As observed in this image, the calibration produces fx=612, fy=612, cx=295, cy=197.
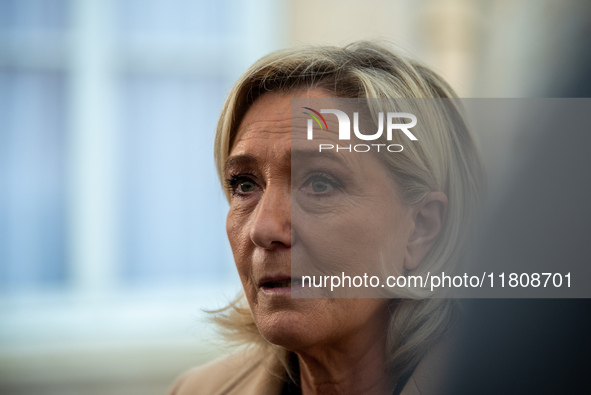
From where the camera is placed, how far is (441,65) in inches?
126

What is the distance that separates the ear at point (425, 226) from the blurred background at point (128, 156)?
226 cm

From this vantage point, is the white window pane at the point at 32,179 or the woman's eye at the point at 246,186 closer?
the woman's eye at the point at 246,186

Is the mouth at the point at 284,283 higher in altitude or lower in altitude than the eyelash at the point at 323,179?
lower

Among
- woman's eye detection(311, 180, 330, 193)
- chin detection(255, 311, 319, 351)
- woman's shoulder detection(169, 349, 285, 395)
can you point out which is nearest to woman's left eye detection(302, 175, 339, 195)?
woman's eye detection(311, 180, 330, 193)

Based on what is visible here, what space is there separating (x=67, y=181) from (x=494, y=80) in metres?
2.28

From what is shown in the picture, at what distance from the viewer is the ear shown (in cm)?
110

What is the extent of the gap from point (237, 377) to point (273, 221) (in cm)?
54

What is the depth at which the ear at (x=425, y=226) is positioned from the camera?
3.60 ft

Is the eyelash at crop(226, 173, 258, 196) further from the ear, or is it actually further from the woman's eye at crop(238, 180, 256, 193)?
the ear

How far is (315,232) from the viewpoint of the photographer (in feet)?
3.51

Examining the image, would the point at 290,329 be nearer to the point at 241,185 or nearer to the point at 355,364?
the point at 355,364

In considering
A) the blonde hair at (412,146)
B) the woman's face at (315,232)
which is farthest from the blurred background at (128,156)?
the woman's face at (315,232)

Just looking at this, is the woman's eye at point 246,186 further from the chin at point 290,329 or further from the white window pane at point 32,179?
the white window pane at point 32,179

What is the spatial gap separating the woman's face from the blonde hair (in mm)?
37
